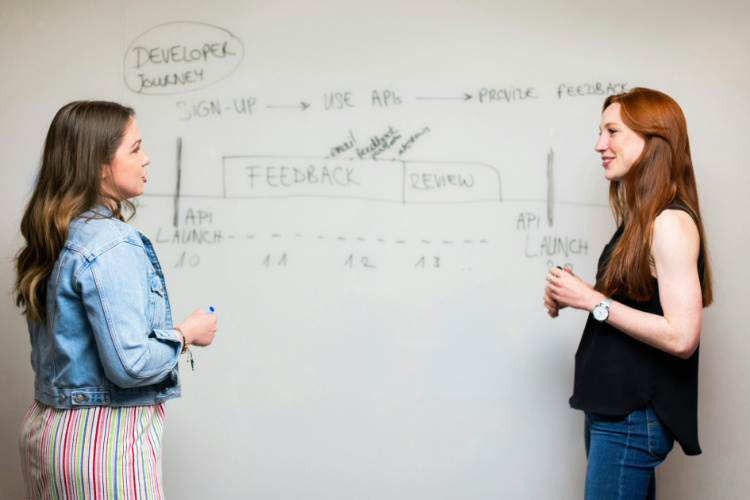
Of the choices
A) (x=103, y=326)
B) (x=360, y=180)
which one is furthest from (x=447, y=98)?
(x=103, y=326)

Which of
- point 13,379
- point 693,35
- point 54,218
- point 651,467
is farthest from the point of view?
point 13,379

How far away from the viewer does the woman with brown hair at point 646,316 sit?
125cm

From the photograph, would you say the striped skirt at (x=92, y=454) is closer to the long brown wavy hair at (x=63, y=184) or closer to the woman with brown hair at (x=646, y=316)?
the long brown wavy hair at (x=63, y=184)

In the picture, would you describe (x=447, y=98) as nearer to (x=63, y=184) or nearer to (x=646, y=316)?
(x=646, y=316)

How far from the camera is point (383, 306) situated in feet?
6.45

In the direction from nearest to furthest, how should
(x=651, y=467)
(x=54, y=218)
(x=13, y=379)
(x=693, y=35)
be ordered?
(x=54, y=218) → (x=651, y=467) → (x=693, y=35) → (x=13, y=379)

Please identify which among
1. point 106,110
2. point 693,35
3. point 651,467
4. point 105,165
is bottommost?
point 651,467

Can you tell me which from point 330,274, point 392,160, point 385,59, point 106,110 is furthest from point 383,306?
point 106,110

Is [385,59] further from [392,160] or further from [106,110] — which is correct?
[106,110]

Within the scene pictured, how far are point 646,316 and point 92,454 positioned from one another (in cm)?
110

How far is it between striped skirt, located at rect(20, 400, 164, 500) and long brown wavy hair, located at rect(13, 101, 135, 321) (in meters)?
0.22

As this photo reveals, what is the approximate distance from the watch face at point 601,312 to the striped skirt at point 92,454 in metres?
0.93

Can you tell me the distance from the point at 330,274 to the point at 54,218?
940 mm

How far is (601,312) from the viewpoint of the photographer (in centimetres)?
133
